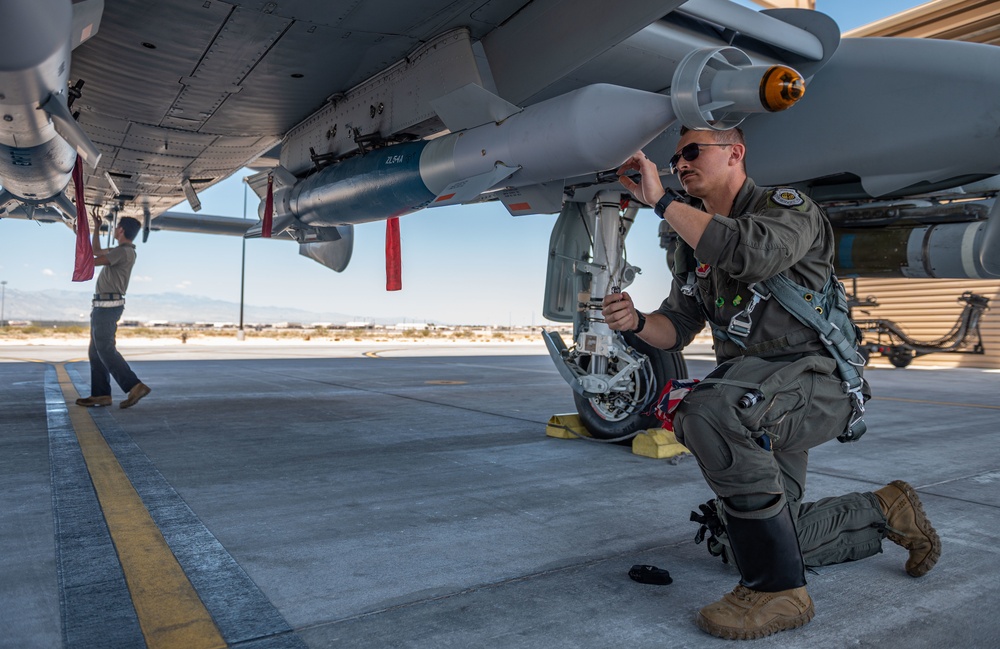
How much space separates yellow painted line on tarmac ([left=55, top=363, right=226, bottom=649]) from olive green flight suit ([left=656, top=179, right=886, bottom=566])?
5.06 feet

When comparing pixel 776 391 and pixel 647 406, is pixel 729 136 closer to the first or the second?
pixel 776 391

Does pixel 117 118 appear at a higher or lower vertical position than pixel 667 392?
higher

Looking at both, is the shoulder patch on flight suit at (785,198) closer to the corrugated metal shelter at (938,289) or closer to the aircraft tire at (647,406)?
the aircraft tire at (647,406)

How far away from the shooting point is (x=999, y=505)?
351cm

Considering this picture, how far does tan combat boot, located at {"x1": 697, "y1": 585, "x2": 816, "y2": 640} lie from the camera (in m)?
1.97

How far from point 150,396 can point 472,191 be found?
5.60 m

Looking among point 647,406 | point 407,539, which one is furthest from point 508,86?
point 407,539

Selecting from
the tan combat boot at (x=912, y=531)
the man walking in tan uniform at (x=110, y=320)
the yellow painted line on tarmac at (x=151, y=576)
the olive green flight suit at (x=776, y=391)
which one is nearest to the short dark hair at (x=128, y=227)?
the man walking in tan uniform at (x=110, y=320)

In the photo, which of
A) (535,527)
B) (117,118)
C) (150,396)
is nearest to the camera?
(535,527)

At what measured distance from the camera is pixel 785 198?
220 cm

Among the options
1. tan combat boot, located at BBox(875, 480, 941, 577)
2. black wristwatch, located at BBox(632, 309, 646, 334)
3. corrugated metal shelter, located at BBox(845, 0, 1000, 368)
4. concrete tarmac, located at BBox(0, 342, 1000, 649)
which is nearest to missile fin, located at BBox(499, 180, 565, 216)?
concrete tarmac, located at BBox(0, 342, 1000, 649)

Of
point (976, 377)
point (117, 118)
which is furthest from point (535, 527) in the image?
point (976, 377)

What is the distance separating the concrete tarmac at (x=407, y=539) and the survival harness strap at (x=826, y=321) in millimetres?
701

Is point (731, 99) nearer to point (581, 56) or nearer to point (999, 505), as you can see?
point (581, 56)
